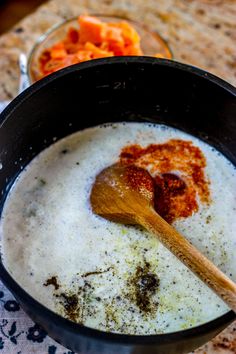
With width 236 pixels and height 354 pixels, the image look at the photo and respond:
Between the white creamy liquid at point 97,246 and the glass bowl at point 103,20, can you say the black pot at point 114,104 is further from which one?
the glass bowl at point 103,20

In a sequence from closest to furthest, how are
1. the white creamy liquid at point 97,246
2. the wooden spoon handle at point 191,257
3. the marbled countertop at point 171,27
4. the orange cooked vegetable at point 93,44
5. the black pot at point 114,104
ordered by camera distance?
1. the wooden spoon handle at point 191,257
2. the white creamy liquid at point 97,246
3. the black pot at point 114,104
4. the orange cooked vegetable at point 93,44
5. the marbled countertop at point 171,27

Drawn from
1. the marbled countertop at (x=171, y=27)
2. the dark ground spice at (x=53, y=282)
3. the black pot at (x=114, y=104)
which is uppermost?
the marbled countertop at (x=171, y=27)

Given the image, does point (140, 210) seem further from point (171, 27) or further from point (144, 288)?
point (171, 27)

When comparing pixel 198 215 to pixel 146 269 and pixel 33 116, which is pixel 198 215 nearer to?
pixel 146 269

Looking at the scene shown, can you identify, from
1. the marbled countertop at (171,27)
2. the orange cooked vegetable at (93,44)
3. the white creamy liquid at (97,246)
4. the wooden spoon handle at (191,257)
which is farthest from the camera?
the marbled countertop at (171,27)

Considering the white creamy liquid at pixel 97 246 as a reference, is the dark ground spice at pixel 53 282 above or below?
below

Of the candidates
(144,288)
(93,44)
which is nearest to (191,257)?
(144,288)

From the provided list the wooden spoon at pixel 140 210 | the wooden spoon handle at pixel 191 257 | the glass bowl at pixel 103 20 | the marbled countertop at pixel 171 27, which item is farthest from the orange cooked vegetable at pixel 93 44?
the wooden spoon handle at pixel 191 257
